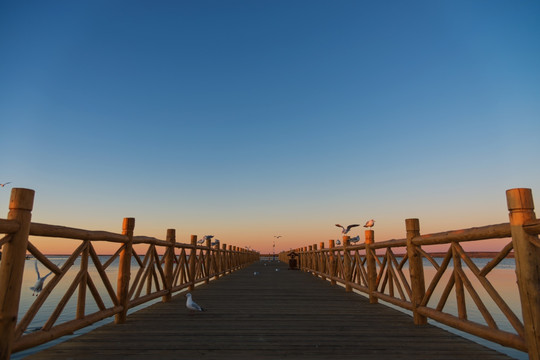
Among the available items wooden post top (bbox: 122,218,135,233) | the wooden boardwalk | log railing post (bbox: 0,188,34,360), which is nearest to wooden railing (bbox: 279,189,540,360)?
the wooden boardwalk

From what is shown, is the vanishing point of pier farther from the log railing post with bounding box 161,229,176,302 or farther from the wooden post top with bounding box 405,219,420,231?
the log railing post with bounding box 161,229,176,302

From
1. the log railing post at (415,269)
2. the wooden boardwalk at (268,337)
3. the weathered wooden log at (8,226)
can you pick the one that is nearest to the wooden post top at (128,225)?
the wooden boardwalk at (268,337)

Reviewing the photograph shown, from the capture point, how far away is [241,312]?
6.12m

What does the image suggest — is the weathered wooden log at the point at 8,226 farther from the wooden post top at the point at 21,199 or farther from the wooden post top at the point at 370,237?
the wooden post top at the point at 370,237

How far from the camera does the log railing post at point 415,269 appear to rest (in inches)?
204

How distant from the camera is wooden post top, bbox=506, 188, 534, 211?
10.0 feet

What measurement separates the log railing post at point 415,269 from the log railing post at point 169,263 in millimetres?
5360

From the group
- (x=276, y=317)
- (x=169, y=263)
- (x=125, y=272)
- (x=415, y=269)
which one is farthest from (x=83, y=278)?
(x=415, y=269)

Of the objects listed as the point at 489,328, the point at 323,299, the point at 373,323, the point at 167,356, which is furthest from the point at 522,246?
the point at 323,299

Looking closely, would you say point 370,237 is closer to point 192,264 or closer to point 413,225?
point 413,225

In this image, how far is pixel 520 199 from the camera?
10.1 ft

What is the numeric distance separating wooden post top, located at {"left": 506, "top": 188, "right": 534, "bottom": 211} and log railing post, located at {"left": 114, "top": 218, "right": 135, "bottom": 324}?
5.50 metres

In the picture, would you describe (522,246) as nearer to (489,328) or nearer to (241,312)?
(489,328)

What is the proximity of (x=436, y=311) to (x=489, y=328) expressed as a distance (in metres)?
1.12
